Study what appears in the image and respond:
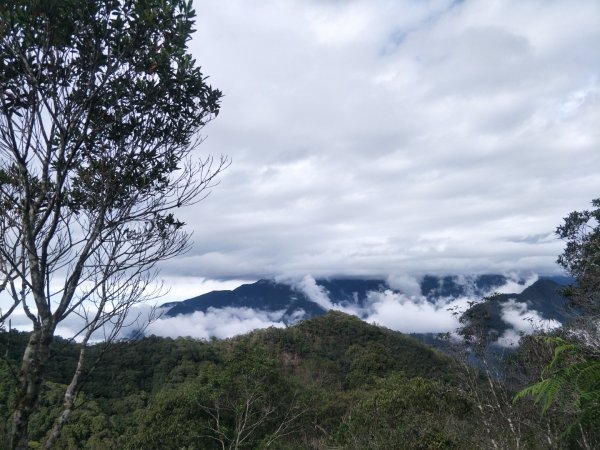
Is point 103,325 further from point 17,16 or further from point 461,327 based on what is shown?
point 461,327

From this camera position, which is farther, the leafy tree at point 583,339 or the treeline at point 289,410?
the treeline at point 289,410

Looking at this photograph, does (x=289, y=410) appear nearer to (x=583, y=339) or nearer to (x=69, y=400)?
(x=583, y=339)

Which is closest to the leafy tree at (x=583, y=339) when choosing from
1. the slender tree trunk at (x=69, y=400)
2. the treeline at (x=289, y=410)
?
the treeline at (x=289, y=410)

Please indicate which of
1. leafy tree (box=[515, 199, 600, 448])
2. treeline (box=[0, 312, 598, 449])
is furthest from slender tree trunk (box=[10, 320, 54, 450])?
leafy tree (box=[515, 199, 600, 448])

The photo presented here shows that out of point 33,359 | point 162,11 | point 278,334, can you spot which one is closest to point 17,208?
point 33,359

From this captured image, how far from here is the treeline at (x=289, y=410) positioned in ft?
37.1

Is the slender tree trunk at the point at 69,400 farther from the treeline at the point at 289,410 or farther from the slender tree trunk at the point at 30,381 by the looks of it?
the slender tree trunk at the point at 30,381

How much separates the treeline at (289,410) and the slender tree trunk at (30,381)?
20 centimetres

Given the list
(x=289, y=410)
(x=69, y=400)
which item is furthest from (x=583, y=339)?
(x=289, y=410)

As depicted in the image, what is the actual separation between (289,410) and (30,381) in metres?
19.0

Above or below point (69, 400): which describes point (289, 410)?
below

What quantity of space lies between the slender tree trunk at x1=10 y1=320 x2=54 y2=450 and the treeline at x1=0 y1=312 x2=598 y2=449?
0.20m

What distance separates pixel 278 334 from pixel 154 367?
1956 cm

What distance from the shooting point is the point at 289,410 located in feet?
71.9
